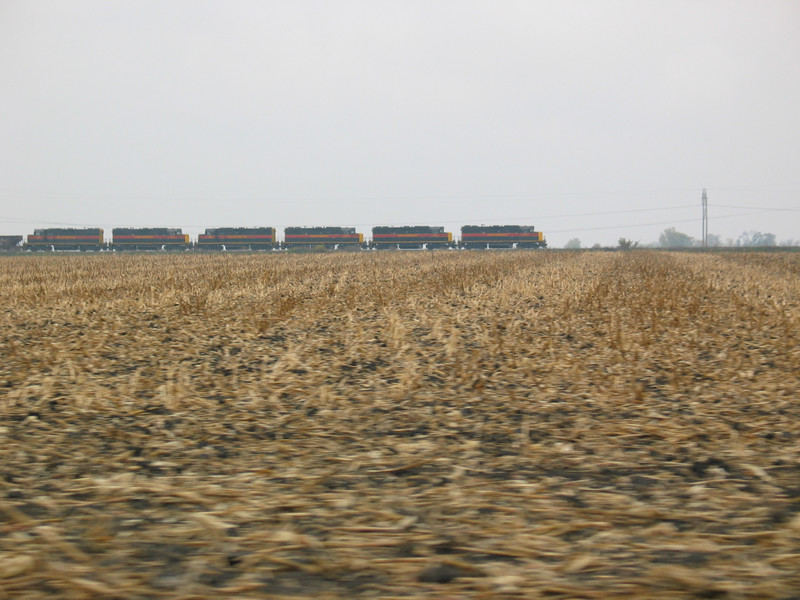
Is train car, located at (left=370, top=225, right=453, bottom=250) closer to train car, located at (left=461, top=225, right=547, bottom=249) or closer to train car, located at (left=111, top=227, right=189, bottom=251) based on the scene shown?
train car, located at (left=461, top=225, right=547, bottom=249)

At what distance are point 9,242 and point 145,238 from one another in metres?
14.3

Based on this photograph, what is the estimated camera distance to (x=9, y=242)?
236ft

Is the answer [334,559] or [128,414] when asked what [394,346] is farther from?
[334,559]

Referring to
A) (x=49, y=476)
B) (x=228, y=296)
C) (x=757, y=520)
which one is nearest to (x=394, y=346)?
(x=49, y=476)

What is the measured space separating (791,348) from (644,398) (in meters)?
4.14

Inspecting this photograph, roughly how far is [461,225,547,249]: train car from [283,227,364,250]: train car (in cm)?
1354

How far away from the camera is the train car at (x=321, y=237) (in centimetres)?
7844

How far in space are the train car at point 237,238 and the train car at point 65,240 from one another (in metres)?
11.9

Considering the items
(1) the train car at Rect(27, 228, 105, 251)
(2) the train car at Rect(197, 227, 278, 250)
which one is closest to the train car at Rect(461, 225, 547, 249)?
(2) the train car at Rect(197, 227, 278, 250)

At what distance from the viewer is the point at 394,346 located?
9766 mm

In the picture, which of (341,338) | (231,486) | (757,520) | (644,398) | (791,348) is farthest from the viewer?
(341,338)

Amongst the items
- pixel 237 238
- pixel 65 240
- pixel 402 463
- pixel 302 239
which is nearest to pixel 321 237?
pixel 302 239

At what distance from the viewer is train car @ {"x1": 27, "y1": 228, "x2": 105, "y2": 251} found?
242 ft

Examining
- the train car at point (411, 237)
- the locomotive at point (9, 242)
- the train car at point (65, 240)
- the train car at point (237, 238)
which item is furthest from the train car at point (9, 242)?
the train car at point (411, 237)
